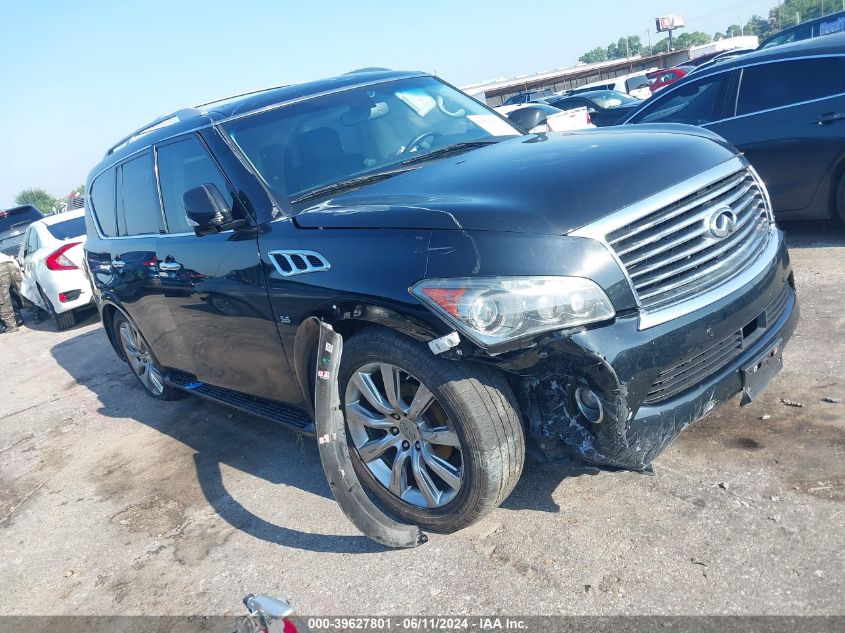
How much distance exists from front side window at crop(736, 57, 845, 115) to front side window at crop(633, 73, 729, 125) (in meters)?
0.22

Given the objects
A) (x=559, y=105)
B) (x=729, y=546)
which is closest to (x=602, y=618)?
(x=729, y=546)

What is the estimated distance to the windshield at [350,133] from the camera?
3764 millimetres

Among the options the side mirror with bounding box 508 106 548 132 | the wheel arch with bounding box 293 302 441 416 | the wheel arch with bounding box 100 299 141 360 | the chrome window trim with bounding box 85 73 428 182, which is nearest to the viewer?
the wheel arch with bounding box 293 302 441 416

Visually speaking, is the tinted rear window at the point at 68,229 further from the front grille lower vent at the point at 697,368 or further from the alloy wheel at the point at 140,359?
the front grille lower vent at the point at 697,368

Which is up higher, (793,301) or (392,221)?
(392,221)

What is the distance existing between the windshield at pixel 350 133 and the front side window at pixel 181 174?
0.72 ft

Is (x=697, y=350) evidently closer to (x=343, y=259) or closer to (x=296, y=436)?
(x=343, y=259)

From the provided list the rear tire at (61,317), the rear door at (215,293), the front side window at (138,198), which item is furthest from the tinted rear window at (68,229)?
the rear door at (215,293)

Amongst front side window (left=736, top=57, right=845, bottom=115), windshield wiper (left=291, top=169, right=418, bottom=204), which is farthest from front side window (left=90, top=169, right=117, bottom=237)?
front side window (left=736, top=57, right=845, bottom=115)

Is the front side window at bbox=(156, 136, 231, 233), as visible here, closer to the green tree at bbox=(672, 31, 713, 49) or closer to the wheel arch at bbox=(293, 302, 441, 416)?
the wheel arch at bbox=(293, 302, 441, 416)

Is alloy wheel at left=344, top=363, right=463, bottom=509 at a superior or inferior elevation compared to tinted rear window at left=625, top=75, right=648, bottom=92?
inferior

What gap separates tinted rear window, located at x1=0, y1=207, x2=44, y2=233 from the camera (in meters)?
14.4

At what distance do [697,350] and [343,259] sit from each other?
1.45 meters

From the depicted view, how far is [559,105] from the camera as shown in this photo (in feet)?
61.3
